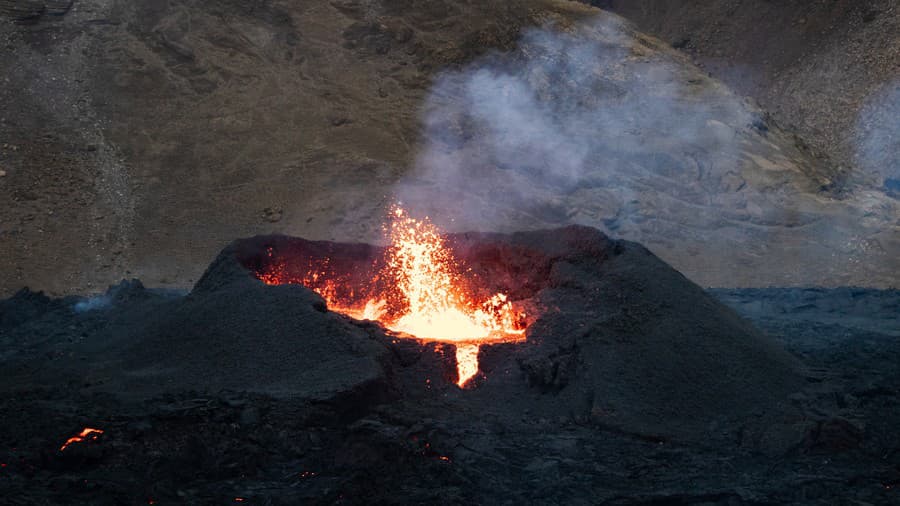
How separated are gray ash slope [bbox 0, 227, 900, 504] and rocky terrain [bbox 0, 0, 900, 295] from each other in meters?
6.96

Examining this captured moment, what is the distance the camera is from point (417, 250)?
853cm

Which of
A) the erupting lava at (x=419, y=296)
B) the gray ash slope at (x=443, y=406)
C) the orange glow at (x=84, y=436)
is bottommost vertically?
the orange glow at (x=84, y=436)

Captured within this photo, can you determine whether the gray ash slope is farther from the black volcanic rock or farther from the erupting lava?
the erupting lava

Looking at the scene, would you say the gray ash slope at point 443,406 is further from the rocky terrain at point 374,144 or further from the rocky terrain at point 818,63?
the rocky terrain at point 818,63

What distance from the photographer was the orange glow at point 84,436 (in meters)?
5.14

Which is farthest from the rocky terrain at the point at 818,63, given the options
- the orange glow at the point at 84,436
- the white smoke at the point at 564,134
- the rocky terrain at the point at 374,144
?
the orange glow at the point at 84,436

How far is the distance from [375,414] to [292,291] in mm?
1681

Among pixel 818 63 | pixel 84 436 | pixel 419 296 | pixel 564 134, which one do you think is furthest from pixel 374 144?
pixel 818 63

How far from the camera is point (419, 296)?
333 inches

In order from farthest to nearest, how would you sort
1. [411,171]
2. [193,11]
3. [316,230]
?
[193,11] → [411,171] → [316,230]

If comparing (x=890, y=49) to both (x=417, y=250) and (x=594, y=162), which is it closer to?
(x=594, y=162)

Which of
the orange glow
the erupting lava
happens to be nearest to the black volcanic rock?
the erupting lava

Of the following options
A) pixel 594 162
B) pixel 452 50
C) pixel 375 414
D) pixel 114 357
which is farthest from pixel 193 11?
pixel 375 414

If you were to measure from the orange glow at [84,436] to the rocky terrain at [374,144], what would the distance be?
27.4ft
